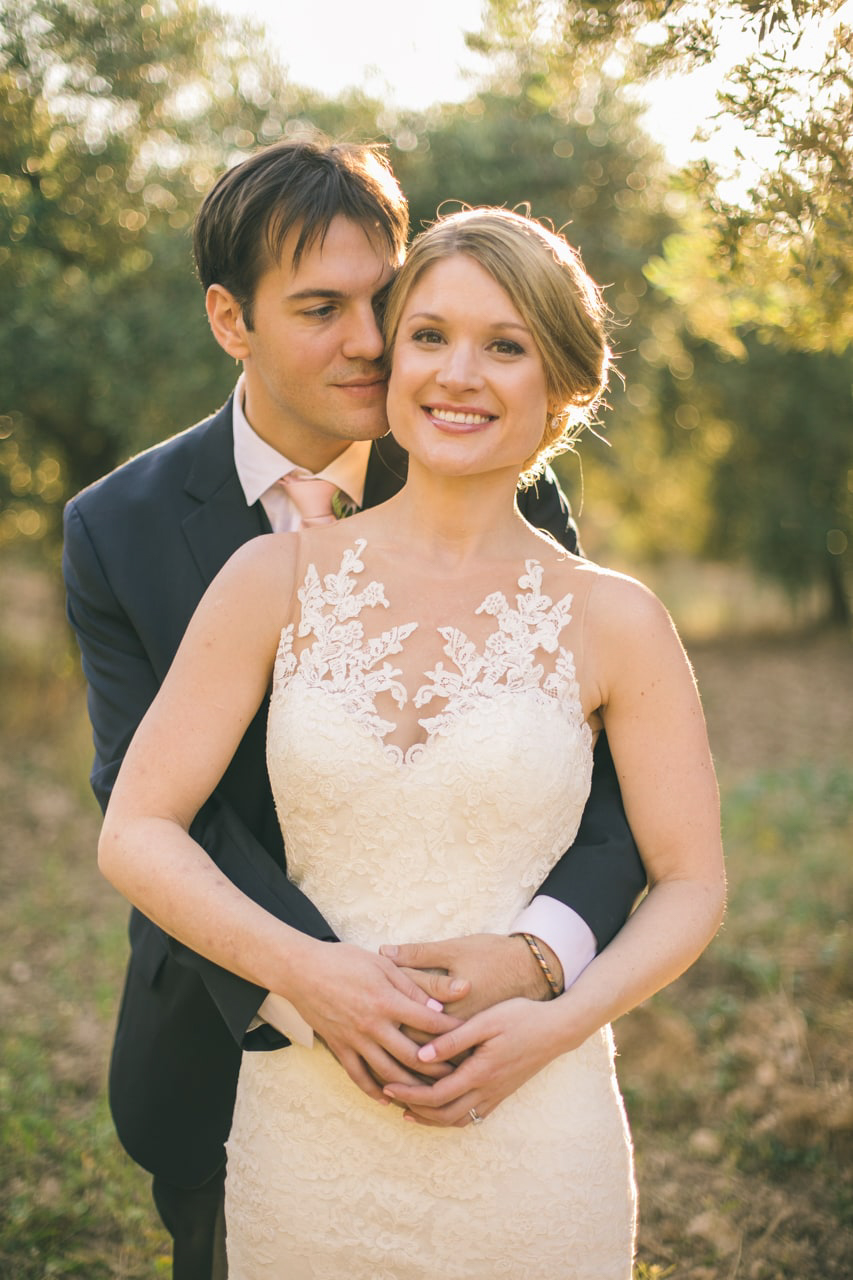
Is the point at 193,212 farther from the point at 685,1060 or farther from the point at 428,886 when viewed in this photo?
the point at 428,886

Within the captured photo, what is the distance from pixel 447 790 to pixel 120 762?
888 millimetres

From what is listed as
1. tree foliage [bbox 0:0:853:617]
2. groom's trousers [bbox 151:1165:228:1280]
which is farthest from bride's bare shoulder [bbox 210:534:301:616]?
groom's trousers [bbox 151:1165:228:1280]

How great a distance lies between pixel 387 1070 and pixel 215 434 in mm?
1644

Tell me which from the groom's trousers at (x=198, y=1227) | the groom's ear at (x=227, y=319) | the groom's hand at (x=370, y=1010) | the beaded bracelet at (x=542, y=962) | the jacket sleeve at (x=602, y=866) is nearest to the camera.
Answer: the groom's hand at (x=370, y=1010)

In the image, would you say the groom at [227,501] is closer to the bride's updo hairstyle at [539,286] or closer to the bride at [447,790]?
the bride at [447,790]

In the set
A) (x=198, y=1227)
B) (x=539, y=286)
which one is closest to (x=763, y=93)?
(x=539, y=286)

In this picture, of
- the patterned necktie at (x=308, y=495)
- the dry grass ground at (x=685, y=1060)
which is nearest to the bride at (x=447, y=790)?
the patterned necktie at (x=308, y=495)

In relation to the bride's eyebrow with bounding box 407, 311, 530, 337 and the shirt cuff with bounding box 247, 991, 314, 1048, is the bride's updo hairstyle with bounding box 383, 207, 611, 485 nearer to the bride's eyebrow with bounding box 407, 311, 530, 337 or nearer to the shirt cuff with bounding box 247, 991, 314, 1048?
the bride's eyebrow with bounding box 407, 311, 530, 337

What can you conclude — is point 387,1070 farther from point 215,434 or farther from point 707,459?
point 707,459

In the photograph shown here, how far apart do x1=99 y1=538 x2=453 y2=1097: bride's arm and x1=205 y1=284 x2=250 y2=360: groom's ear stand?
1.04 m

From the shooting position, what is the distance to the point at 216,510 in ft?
9.06

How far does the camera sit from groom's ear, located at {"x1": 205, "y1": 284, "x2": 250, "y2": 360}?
3059mm

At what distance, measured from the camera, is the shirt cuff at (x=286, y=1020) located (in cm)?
216

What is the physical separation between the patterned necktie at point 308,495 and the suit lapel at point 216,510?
10 cm
